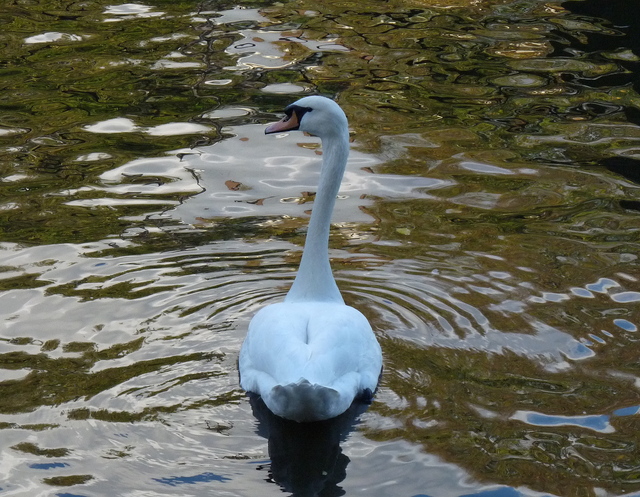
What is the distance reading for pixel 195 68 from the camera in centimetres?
1201

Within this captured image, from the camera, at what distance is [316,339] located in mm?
5137

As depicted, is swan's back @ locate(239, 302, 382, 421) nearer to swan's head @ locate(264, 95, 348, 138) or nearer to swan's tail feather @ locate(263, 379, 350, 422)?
swan's tail feather @ locate(263, 379, 350, 422)

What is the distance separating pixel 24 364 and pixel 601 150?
629 cm

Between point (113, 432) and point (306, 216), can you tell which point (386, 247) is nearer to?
point (306, 216)

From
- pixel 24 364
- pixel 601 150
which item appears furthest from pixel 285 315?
pixel 601 150

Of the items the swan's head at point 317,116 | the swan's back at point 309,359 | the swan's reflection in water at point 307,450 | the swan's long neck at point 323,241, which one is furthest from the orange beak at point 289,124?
the swan's reflection in water at point 307,450

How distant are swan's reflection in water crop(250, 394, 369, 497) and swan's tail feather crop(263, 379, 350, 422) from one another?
149 millimetres

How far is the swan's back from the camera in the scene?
15.8ft

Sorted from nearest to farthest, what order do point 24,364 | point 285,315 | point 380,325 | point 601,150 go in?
1. point 285,315
2. point 24,364
3. point 380,325
4. point 601,150

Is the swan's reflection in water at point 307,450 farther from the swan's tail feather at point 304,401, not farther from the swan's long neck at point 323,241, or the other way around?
the swan's long neck at point 323,241

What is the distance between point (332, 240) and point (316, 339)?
8.97 feet

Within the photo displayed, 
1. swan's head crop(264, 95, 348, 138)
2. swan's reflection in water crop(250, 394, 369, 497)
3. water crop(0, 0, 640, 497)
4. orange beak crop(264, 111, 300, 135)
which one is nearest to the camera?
swan's reflection in water crop(250, 394, 369, 497)

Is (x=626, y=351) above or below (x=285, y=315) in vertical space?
below

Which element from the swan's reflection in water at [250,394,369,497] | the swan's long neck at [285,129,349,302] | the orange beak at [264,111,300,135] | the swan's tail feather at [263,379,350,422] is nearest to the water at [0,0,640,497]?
the swan's reflection in water at [250,394,369,497]
